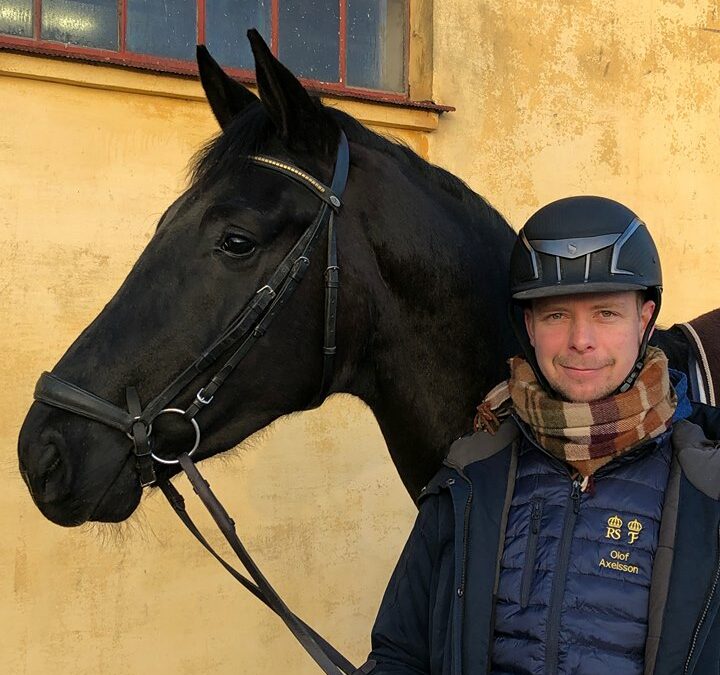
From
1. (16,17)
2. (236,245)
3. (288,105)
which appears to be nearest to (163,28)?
(16,17)

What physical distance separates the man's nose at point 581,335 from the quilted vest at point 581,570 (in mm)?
231

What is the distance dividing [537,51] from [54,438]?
4.01m

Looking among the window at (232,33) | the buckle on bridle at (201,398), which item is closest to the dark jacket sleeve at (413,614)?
the buckle on bridle at (201,398)

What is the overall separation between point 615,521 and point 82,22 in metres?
3.55

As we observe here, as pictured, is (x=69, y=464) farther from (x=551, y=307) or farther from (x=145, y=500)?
(x=145, y=500)

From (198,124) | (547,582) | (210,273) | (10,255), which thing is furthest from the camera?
(198,124)

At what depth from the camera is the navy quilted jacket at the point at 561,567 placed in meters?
1.37

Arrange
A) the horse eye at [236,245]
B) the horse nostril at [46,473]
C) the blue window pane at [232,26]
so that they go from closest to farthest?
the horse nostril at [46,473]
the horse eye at [236,245]
the blue window pane at [232,26]

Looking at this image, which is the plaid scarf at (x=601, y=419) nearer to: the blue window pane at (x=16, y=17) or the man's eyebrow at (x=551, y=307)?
the man's eyebrow at (x=551, y=307)

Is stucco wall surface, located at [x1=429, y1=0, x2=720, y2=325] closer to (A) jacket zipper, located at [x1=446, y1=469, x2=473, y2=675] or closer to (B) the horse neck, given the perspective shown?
(B) the horse neck

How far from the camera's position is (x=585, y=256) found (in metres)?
1.66

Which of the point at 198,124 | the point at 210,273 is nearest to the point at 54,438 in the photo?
the point at 210,273

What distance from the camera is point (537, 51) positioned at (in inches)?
188

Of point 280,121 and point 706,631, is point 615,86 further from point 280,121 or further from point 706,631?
point 706,631
